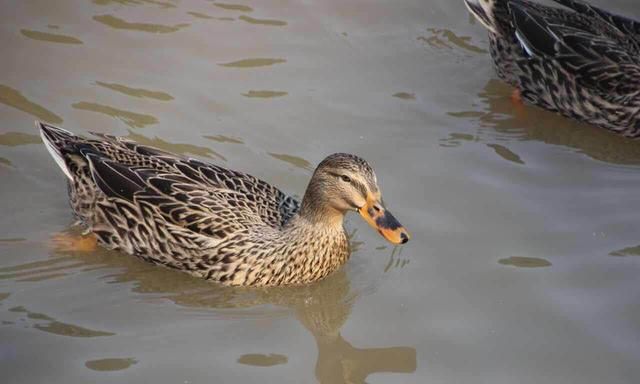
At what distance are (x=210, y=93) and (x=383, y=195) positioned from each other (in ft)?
→ 6.46

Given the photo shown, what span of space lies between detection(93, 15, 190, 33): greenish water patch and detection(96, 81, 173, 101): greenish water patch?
3.19 ft

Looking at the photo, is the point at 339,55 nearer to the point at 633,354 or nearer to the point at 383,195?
the point at 383,195

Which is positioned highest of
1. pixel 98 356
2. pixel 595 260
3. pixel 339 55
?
pixel 339 55

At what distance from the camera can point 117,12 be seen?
9875 mm

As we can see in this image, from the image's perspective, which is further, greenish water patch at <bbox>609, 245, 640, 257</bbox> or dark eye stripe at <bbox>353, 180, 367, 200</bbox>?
greenish water patch at <bbox>609, 245, 640, 257</bbox>

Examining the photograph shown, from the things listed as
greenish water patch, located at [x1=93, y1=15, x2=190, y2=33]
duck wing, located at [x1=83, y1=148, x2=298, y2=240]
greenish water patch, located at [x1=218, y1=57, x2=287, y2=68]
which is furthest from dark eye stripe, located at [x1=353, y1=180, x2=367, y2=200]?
greenish water patch, located at [x1=93, y1=15, x2=190, y2=33]

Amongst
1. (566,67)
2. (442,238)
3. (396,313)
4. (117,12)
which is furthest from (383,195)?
(117,12)

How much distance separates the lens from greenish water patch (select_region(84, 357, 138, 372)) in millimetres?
6032

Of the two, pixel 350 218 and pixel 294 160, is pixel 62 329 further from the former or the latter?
pixel 294 160

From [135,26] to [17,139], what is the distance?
201 centimetres

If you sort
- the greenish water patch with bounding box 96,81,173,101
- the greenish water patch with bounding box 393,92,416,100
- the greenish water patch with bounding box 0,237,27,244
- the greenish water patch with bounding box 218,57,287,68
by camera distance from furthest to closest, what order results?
the greenish water patch with bounding box 218,57,287,68
the greenish water patch with bounding box 393,92,416,100
the greenish water patch with bounding box 96,81,173,101
the greenish water patch with bounding box 0,237,27,244

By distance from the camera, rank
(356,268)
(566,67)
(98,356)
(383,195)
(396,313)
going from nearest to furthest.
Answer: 1. (98,356)
2. (396,313)
3. (356,268)
4. (383,195)
5. (566,67)

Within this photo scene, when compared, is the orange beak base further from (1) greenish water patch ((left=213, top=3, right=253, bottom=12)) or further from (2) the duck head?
(1) greenish water patch ((left=213, top=3, right=253, bottom=12))

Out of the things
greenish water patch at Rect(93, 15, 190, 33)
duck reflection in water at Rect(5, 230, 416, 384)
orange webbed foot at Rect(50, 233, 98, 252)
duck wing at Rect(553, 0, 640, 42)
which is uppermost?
duck wing at Rect(553, 0, 640, 42)
